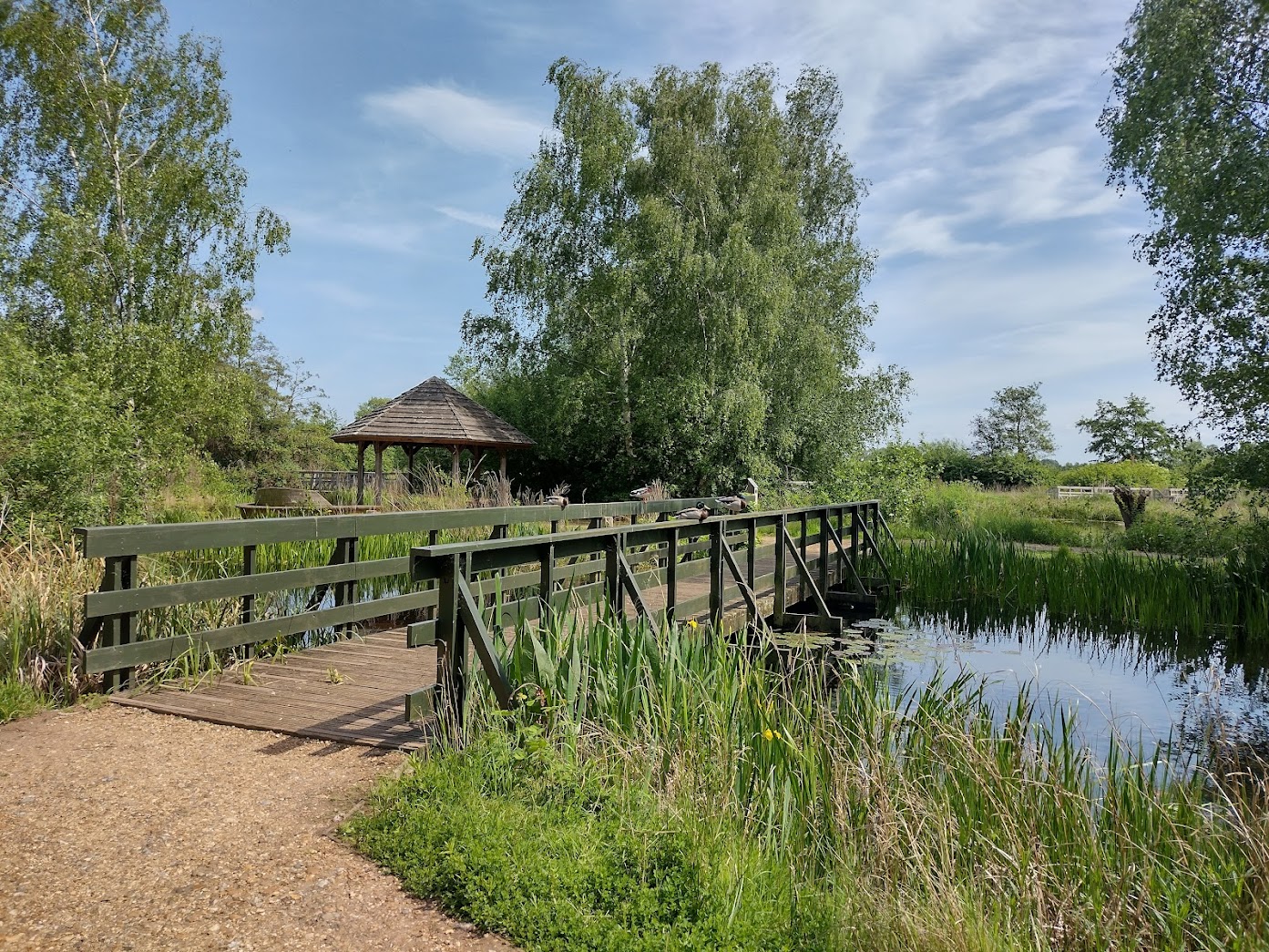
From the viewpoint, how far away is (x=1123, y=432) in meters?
34.7

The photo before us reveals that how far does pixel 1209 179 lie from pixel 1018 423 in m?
52.8

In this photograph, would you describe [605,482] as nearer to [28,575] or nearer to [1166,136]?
[1166,136]

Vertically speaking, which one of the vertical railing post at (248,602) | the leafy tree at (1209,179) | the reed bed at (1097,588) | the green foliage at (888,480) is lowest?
the reed bed at (1097,588)

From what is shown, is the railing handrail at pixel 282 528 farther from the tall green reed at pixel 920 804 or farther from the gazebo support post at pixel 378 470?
the gazebo support post at pixel 378 470

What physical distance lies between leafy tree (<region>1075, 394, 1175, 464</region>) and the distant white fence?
7.23m

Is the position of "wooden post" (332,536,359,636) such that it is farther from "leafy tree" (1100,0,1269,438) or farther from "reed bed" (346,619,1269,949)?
"leafy tree" (1100,0,1269,438)

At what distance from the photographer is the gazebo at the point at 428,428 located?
64.6ft

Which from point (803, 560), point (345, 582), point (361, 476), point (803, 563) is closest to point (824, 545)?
point (803, 560)

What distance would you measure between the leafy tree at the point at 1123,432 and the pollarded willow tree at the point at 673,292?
16889 mm

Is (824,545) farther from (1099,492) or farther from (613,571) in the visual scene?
(1099,492)

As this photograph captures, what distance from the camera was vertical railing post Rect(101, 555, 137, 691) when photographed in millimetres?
Result: 4387

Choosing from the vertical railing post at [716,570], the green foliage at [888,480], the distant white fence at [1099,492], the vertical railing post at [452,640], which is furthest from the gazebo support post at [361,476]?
the distant white fence at [1099,492]

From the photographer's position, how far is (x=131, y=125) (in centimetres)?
1703

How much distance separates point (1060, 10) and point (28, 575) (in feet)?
39.5
